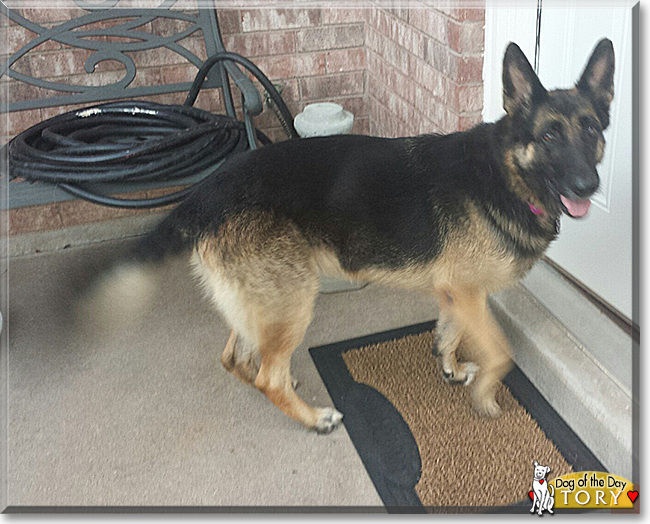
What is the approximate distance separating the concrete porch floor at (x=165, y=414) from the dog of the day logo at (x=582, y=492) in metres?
0.49

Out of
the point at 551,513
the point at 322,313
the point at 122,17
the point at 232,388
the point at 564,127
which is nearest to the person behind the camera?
the point at 564,127

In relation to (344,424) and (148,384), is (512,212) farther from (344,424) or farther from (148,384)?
(148,384)

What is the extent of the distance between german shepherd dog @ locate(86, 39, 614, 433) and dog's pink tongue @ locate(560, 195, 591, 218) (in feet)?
0.31

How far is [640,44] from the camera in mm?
1969

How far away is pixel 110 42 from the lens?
3086mm

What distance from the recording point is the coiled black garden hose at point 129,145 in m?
2.51

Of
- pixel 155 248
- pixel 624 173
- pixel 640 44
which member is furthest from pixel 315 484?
pixel 640 44

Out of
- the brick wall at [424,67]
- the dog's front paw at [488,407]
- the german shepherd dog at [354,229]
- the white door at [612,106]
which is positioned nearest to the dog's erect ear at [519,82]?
the german shepherd dog at [354,229]

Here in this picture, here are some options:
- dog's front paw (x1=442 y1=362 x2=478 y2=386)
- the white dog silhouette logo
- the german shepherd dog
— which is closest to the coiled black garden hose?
the german shepherd dog

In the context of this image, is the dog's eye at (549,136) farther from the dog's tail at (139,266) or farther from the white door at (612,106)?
the dog's tail at (139,266)

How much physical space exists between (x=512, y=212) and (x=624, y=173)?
0.46m

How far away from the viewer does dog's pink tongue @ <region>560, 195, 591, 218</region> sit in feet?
5.83

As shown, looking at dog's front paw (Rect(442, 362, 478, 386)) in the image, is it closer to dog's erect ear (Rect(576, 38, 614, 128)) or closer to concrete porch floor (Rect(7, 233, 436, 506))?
concrete porch floor (Rect(7, 233, 436, 506))

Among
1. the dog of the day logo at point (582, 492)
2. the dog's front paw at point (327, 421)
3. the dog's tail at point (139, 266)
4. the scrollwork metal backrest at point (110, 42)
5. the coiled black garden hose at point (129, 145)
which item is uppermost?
the scrollwork metal backrest at point (110, 42)
